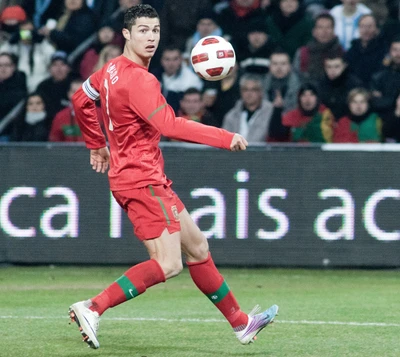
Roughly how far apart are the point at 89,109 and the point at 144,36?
804mm

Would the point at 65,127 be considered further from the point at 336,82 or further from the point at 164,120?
the point at 164,120

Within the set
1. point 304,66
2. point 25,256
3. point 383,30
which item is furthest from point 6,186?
point 383,30

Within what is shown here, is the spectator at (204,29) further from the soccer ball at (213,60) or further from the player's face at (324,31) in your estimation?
the soccer ball at (213,60)

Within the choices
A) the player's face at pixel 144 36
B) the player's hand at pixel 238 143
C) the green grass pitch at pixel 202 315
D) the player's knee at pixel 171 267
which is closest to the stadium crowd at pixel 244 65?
the green grass pitch at pixel 202 315

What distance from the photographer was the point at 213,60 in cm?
652

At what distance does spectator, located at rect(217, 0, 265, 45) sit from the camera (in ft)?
43.8

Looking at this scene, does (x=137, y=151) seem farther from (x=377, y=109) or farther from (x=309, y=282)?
(x=377, y=109)

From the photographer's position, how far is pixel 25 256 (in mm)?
11219

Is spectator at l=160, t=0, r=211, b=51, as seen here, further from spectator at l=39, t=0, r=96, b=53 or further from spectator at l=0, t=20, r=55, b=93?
spectator at l=0, t=20, r=55, b=93

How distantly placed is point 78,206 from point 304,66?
11.7ft

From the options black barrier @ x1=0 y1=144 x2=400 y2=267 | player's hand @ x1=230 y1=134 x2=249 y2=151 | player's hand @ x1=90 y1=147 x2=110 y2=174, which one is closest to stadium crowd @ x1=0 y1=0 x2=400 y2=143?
black barrier @ x1=0 y1=144 x2=400 y2=267

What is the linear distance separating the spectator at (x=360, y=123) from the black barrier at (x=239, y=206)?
0.76 meters

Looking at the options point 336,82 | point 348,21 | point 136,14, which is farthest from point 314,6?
point 136,14

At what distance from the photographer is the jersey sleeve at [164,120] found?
5766 mm
